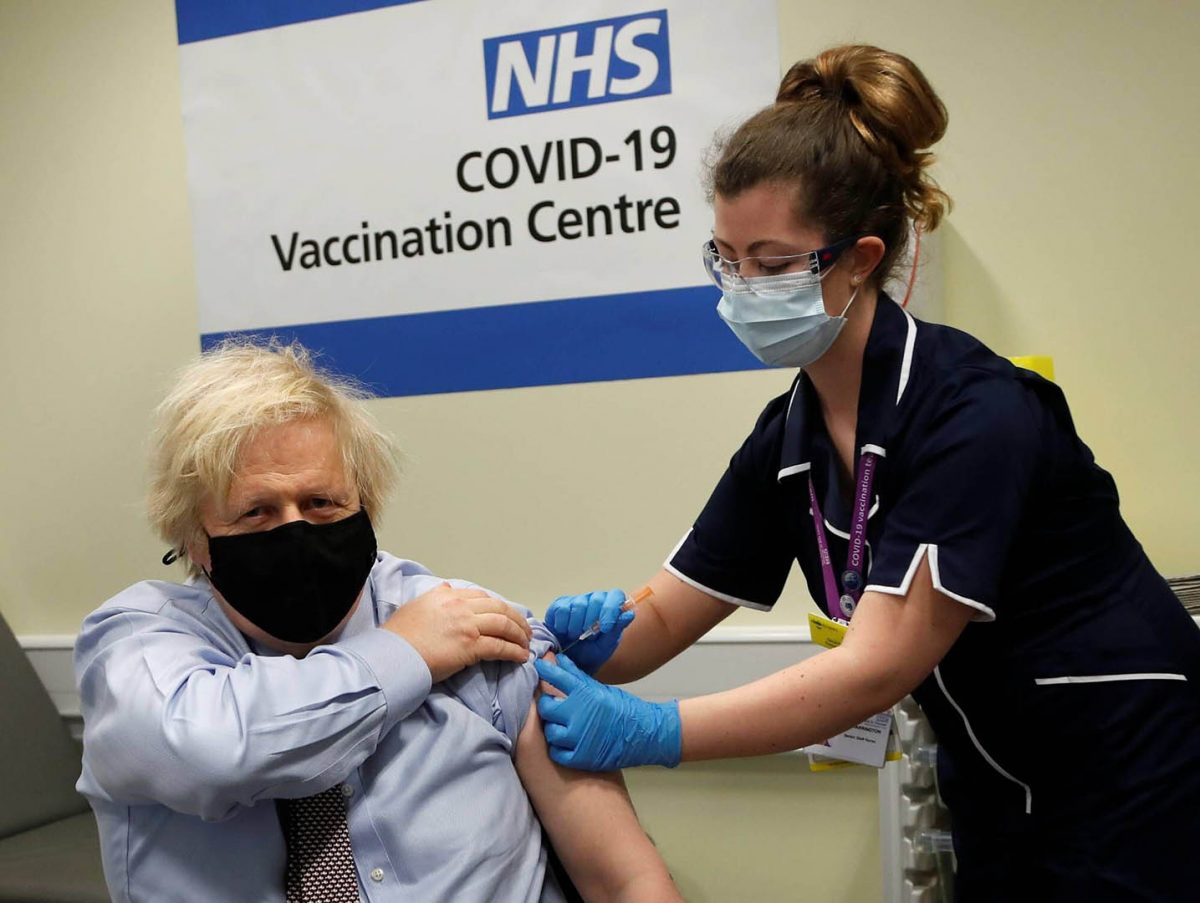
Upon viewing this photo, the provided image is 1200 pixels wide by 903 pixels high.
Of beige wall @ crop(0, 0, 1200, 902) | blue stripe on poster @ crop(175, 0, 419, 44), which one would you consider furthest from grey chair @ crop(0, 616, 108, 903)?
blue stripe on poster @ crop(175, 0, 419, 44)

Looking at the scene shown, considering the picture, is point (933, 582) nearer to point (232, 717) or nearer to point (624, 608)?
point (624, 608)

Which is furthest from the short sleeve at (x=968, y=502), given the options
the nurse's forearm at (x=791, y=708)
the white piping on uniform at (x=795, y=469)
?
the white piping on uniform at (x=795, y=469)

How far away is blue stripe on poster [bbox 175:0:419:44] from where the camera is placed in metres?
2.84

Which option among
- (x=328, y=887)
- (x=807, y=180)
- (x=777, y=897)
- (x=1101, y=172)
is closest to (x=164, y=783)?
(x=328, y=887)

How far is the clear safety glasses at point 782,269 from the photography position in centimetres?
150

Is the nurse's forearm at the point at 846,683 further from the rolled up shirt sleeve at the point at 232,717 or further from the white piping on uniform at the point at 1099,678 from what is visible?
the rolled up shirt sleeve at the point at 232,717

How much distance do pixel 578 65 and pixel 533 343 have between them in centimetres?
62

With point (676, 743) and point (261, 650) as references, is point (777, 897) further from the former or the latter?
point (261, 650)

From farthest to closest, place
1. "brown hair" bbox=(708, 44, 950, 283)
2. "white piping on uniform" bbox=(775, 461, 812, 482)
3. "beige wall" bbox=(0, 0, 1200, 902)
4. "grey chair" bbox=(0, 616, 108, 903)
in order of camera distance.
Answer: "grey chair" bbox=(0, 616, 108, 903)
"beige wall" bbox=(0, 0, 1200, 902)
"white piping on uniform" bbox=(775, 461, 812, 482)
"brown hair" bbox=(708, 44, 950, 283)

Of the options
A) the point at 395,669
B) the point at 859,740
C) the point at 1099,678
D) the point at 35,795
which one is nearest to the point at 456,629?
the point at 395,669

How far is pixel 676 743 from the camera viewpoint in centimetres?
147

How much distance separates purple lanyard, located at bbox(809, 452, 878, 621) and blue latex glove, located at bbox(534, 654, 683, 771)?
0.29 metres

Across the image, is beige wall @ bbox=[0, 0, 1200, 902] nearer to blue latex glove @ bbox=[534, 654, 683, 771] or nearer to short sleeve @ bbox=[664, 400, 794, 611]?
short sleeve @ bbox=[664, 400, 794, 611]

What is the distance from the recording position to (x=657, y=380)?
2.65 meters
